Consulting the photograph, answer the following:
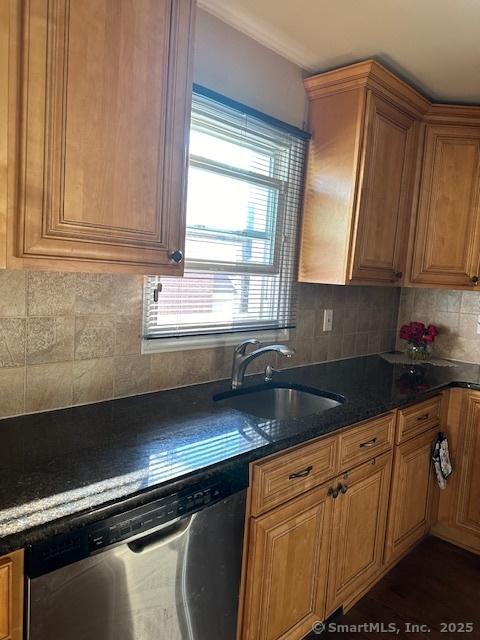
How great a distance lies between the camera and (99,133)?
1199 millimetres

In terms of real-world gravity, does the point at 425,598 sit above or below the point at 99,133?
below

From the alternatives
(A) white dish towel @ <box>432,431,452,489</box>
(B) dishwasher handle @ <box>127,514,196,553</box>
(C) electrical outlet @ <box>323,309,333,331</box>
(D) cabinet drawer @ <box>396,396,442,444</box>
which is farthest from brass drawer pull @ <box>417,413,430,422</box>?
(B) dishwasher handle @ <box>127,514,196,553</box>

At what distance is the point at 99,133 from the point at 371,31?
1.33 m

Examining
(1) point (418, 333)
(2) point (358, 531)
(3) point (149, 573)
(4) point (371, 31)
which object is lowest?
(2) point (358, 531)

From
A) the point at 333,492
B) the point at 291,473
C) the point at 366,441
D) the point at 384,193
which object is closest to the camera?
the point at 291,473

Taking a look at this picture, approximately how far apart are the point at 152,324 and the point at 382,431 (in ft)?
3.43

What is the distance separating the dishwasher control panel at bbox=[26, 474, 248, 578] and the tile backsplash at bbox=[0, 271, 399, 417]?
0.62 metres

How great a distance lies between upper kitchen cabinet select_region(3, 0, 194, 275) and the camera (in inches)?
42.1

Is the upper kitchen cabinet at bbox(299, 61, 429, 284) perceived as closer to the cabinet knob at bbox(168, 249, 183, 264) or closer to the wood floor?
the cabinet knob at bbox(168, 249, 183, 264)

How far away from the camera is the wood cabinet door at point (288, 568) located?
1473mm

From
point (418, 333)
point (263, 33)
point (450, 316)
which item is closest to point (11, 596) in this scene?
point (263, 33)

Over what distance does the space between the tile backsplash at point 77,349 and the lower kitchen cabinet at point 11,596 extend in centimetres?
63

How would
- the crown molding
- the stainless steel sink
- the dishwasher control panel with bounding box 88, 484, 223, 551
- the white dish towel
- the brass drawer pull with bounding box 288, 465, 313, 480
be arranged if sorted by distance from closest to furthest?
the dishwasher control panel with bounding box 88, 484, 223, 551, the brass drawer pull with bounding box 288, 465, 313, 480, the crown molding, the stainless steel sink, the white dish towel

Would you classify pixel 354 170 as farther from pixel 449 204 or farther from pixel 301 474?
pixel 301 474
